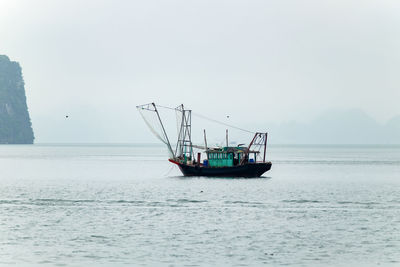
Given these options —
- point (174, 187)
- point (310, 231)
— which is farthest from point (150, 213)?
point (174, 187)

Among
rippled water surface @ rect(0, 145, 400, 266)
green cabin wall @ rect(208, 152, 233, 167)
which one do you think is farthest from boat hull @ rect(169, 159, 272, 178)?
rippled water surface @ rect(0, 145, 400, 266)

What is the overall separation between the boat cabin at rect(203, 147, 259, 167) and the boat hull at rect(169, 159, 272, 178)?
94 centimetres

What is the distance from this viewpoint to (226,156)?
365 feet

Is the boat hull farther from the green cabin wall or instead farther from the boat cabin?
the boat cabin

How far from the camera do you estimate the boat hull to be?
112 m

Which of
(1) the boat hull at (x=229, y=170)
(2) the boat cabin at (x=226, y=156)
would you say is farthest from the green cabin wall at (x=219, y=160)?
(1) the boat hull at (x=229, y=170)

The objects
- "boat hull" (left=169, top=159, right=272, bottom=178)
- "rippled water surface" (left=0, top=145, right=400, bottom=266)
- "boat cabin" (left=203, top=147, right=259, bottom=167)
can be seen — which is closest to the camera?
"rippled water surface" (left=0, top=145, right=400, bottom=266)

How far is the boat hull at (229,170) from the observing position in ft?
368

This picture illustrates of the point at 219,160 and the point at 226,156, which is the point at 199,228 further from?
the point at 219,160

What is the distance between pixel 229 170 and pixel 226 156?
2.90m

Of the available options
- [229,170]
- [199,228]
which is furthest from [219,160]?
[199,228]

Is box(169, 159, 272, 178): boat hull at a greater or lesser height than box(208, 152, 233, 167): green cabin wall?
lesser

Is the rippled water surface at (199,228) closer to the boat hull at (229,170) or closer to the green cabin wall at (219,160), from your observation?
the boat hull at (229,170)

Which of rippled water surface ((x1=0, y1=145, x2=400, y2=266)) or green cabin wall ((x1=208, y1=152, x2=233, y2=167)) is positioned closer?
rippled water surface ((x1=0, y1=145, x2=400, y2=266))
